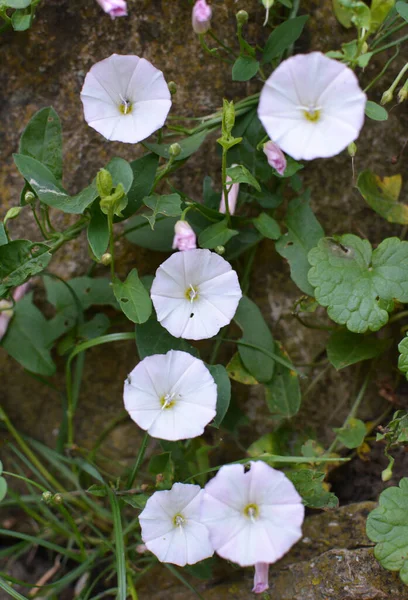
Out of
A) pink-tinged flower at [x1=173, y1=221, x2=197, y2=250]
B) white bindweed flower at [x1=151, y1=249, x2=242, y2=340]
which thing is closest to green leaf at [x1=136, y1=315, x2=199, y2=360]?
white bindweed flower at [x1=151, y1=249, x2=242, y2=340]

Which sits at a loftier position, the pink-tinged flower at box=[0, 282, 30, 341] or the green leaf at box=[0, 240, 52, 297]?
the green leaf at box=[0, 240, 52, 297]

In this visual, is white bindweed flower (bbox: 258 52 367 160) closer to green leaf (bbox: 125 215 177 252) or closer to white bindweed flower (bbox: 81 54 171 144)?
white bindweed flower (bbox: 81 54 171 144)

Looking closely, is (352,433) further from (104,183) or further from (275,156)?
(104,183)

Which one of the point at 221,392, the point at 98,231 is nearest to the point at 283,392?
the point at 221,392

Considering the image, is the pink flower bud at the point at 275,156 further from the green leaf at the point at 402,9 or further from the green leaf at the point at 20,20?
the green leaf at the point at 20,20

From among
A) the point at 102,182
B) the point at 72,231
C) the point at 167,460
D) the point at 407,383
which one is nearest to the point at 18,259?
the point at 72,231

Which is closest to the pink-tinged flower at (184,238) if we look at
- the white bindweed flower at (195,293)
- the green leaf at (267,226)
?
the white bindweed flower at (195,293)

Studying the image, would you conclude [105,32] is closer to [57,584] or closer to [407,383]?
[407,383]
